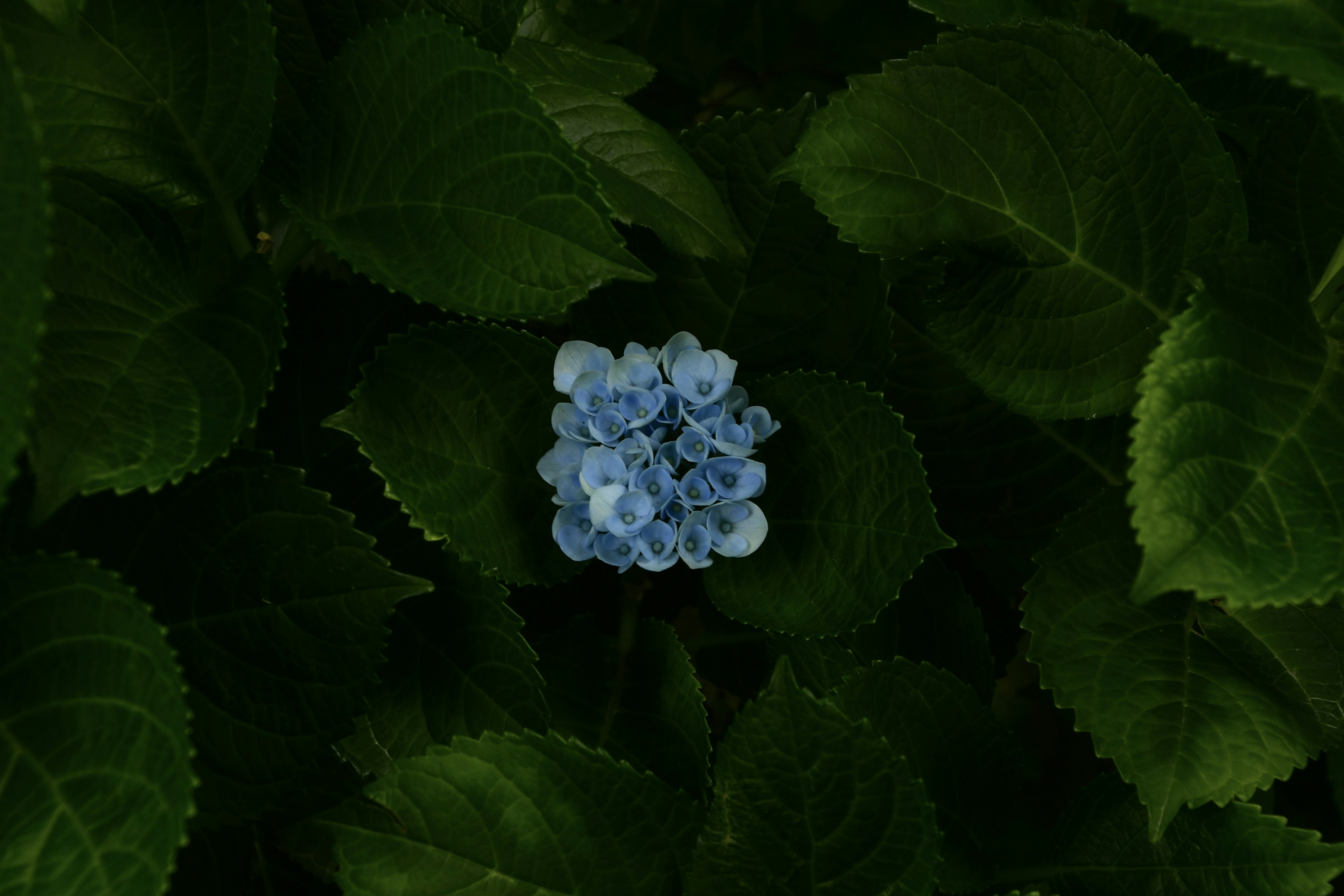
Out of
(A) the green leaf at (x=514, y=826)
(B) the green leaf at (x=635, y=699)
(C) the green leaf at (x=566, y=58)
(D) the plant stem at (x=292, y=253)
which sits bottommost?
(B) the green leaf at (x=635, y=699)

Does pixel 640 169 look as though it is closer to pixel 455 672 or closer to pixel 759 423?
pixel 759 423

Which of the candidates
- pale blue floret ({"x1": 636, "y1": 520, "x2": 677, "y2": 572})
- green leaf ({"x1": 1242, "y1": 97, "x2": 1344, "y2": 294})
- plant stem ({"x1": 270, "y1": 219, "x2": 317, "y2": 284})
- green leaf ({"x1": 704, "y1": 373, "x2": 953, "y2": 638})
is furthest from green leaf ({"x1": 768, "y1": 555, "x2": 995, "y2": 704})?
plant stem ({"x1": 270, "y1": 219, "x2": 317, "y2": 284})

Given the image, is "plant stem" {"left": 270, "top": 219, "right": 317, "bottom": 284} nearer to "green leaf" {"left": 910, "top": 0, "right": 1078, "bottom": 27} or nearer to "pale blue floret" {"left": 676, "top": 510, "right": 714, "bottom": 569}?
"pale blue floret" {"left": 676, "top": 510, "right": 714, "bottom": 569}

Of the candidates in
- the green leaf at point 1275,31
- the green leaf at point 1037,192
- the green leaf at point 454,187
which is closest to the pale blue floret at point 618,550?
the green leaf at point 454,187

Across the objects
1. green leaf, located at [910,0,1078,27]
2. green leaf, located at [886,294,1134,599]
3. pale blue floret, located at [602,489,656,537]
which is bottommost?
green leaf, located at [886,294,1134,599]

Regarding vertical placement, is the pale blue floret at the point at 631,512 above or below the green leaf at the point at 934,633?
above

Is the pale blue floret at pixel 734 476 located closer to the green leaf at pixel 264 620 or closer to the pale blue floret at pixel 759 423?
the pale blue floret at pixel 759 423
